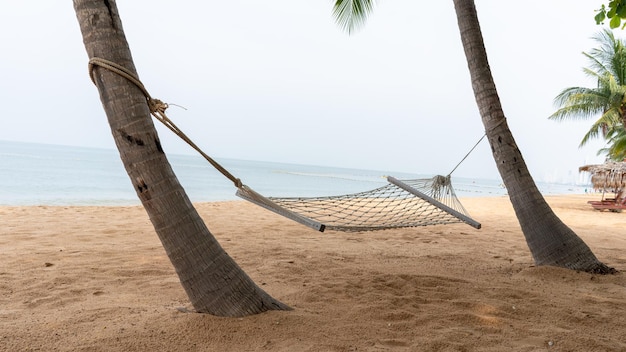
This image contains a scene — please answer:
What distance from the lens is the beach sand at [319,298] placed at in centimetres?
147

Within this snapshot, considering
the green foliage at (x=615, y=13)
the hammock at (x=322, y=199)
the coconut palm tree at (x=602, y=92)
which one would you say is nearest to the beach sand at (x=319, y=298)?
the hammock at (x=322, y=199)

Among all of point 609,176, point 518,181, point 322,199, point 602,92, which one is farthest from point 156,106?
point 602,92

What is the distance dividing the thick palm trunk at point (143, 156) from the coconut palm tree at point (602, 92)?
40.4ft

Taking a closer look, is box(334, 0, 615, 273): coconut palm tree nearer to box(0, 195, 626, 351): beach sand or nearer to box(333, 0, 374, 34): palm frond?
box(0, 195, 626, 351): beach sand

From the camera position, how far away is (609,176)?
9414 mm

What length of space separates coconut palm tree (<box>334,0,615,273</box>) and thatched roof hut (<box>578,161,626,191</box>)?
7.97 m

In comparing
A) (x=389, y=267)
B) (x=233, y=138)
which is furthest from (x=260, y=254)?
(x=233, y=138)

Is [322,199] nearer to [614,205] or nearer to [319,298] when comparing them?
[319,298]

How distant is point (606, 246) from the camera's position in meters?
4.23

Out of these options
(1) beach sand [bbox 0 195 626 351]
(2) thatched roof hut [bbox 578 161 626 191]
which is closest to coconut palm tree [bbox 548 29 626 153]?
(2) thatched roof hut [bbox 578 161 626 191]

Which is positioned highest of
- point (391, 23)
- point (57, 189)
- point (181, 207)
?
point (391, 23)

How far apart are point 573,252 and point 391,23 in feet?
67.8

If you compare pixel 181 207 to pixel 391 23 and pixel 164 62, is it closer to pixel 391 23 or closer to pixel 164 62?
pixel 391 23

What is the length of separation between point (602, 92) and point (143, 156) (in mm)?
13277
